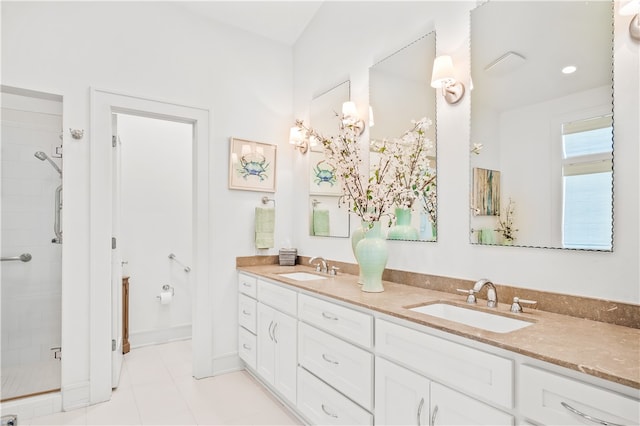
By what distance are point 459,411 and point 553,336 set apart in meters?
0.41

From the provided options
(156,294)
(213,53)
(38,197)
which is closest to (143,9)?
(213,53)

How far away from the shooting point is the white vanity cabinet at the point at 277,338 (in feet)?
7.27

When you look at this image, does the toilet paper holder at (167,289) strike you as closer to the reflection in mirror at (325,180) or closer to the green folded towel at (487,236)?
the reflection in mirror at (325,180)

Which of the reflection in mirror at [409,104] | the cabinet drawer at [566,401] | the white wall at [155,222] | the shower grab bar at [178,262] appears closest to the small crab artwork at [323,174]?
the reflection in mirror at [409,104]

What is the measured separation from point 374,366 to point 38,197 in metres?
2.51

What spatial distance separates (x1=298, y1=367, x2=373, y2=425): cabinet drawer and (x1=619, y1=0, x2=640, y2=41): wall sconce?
1867mm

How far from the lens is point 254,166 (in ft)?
10.4

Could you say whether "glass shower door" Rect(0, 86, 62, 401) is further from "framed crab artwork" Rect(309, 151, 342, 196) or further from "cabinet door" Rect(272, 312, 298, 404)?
"framed crab artwork" Rect(309, 151, 342, 196)

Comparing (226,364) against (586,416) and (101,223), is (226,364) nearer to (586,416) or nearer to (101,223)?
(101,223)

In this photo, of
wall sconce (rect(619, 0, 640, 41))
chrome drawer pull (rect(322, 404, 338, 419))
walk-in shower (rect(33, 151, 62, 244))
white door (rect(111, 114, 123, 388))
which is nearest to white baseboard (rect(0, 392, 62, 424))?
white door (rect(111, 114, 123, 388))

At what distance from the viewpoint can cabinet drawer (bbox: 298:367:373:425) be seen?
1701 millimetres

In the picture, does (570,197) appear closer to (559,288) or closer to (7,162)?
(559,288)

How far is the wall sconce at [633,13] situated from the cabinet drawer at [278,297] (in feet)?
6.43

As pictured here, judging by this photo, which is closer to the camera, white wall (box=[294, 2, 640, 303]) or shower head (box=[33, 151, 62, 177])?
white wall (box=[294, 2, 640, 303])
